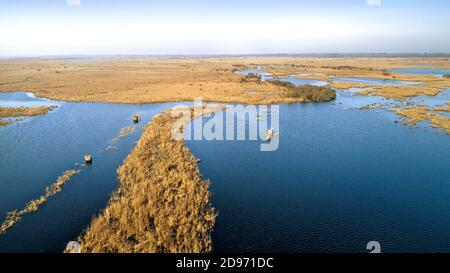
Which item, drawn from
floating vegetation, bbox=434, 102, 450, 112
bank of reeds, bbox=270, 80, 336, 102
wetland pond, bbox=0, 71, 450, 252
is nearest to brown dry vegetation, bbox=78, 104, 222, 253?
wetland pond, bbox=0, 71, 450, 252

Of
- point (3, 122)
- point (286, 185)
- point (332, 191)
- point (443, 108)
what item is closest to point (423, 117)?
point (443, 108)

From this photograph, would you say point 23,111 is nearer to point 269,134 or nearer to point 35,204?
point 35,204

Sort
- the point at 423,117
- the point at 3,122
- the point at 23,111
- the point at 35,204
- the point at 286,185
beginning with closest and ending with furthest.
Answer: the point at 35,204
the point at 286,185
the point at 3,122
the point at 423,117
the point at 23,111

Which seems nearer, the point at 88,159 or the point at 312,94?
the point at 88,159

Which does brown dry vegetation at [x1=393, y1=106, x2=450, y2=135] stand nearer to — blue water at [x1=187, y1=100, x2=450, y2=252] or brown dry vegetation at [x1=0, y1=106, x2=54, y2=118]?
blue water at [x1=187, y1=100, x2=450, y2=252]

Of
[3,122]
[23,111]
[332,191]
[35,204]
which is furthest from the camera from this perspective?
[23,111]

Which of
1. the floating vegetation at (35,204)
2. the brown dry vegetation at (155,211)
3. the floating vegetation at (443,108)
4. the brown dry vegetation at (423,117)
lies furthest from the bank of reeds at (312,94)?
the floating vegetation at (35,204)

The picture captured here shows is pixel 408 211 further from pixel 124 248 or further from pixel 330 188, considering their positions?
pixel 124 248

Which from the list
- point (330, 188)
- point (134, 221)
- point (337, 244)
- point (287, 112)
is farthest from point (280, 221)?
point (287, 112)
